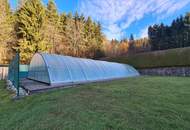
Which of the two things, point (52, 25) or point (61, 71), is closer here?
point (61, 71)

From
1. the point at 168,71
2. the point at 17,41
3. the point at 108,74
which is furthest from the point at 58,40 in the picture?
the point at 168,71

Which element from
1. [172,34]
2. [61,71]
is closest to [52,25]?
[61,71]

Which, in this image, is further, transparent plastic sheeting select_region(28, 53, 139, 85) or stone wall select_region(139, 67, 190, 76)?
stone wall select_region(139, 67, 190, 76)

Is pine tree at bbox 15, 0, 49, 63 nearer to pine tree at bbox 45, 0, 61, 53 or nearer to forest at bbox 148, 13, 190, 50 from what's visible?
pine tree at bbox 45, 0, 61, 53

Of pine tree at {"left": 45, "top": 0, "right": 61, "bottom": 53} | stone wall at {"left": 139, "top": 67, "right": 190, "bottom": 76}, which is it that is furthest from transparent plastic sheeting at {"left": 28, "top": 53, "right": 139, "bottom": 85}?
pine tree at {"left": 45, "top": 0, "right": 61, "bottom": 53}

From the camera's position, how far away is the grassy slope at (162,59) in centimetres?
2007

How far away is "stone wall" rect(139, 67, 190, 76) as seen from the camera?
63.1 ft

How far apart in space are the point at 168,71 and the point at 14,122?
69.5 ft

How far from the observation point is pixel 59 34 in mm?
26078

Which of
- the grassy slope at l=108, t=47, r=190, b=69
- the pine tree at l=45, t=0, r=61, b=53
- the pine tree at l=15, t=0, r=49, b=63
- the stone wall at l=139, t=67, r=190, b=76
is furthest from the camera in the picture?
the pine tree at l=45, t=0, r=61, b=53

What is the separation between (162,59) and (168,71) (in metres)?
2.08

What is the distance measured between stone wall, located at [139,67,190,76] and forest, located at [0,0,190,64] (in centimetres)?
1116

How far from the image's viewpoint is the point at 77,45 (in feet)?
89.6

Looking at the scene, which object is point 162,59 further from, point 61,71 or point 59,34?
point 59,34
